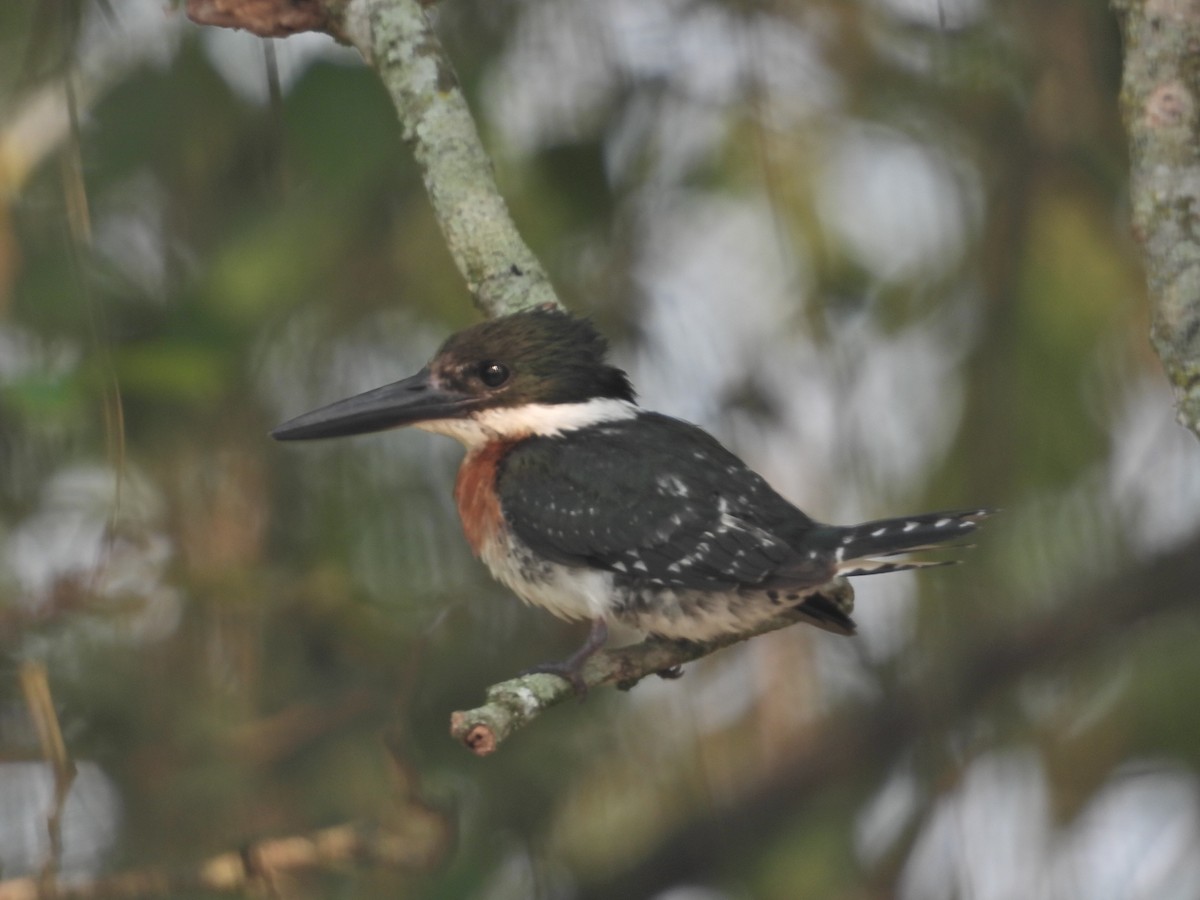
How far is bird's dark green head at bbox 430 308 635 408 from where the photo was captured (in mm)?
2668

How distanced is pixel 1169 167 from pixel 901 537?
682mm

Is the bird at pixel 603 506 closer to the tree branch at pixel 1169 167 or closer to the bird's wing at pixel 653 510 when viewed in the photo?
the bird's wing at pixel 653 510

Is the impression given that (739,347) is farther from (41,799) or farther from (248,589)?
(41,799)

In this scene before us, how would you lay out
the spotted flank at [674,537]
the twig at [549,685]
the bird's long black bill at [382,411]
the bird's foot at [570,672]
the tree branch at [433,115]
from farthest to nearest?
the bird's long black bill at [382,411] → the tree branch at [433,115] → the spotted flank at [674,537] → the bird's foot at [570,672] → the twig at [549,685]

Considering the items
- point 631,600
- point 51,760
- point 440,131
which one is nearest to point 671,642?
point 631,600

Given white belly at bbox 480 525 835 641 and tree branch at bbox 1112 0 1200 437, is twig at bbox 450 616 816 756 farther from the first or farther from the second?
tree branch at bbox 1112 0 1200 437

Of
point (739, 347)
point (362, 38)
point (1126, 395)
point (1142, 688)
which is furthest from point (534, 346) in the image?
point (1142, 688)

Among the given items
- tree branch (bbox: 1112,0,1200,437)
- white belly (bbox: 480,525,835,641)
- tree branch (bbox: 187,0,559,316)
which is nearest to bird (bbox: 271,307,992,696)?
white belly (bbox: 480,525,835,641)

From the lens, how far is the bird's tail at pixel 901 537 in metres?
2.23

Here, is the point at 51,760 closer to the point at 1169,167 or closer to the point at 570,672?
the point at 570,672

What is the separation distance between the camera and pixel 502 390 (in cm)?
280

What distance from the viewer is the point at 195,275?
3.25 meters

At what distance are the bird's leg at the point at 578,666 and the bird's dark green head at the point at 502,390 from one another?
0.56 meters

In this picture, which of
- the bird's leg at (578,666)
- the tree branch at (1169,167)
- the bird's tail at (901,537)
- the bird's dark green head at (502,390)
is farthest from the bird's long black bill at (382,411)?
the tree branch at (1169,167)
